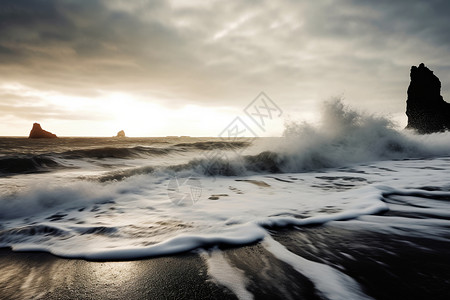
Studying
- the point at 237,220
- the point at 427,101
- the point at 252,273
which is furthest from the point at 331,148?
the point at 427,101

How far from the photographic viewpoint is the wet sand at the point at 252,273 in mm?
1519

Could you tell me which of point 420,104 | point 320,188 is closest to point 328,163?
point 320,188

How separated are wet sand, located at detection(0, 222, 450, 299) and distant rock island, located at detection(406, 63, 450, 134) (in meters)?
48.9

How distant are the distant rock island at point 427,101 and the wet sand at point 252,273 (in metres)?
48.9

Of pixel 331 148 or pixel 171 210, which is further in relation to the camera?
pixel 331 148

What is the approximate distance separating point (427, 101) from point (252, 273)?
50671mm

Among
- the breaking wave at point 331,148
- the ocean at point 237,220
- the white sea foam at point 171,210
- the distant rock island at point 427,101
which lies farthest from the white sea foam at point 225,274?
the distant rock island at point 427,101

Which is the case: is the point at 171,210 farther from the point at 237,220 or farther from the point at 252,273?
the point at 252,273

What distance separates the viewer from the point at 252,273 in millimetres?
1757

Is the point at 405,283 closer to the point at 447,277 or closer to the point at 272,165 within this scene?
the point at 447,277

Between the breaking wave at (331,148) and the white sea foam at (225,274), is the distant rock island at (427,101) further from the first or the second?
the white sea foam at (225,274)

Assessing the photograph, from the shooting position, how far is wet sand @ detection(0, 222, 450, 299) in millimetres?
1519

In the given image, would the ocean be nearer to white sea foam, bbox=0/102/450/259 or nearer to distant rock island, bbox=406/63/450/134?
white sea foam, bbox=0/102/450/259

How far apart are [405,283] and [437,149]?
13.0 m
